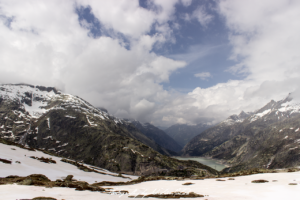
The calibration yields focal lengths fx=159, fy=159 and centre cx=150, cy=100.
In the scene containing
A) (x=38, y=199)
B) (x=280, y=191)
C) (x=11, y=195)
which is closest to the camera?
(x=38, y=199)

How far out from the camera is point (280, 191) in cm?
1656

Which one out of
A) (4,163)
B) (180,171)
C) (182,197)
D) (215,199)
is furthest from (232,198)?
(180,171)

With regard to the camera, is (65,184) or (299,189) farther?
(65,184)

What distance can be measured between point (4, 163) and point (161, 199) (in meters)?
39.9

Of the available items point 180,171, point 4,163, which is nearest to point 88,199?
point 4,163

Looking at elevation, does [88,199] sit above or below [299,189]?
below

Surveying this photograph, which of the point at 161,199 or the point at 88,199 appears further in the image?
the point at 161,199

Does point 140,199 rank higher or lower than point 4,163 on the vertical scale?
lower

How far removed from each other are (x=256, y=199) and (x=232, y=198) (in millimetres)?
2006

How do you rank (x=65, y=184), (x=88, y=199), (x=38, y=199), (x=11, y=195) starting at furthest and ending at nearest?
(x=65, y=184) → (x=88, y=199) → (x=11, y=195) → (x=38, y=199)

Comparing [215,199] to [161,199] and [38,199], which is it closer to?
[161,199]

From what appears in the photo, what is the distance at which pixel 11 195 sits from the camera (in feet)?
45.2

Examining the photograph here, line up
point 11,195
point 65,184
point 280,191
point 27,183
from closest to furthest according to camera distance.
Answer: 1. point 11,195
2. point 280,191
3. point 27,183
4. point 65,184

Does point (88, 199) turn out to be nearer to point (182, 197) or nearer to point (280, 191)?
point (182, 197)
